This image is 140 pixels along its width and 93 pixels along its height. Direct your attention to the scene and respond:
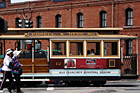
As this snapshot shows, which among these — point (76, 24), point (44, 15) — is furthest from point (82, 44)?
point (44, 15)

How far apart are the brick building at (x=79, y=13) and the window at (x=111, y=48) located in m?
13.5

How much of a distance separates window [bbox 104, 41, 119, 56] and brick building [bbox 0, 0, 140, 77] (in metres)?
13.5

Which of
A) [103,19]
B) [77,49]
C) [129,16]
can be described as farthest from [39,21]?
[77,49]

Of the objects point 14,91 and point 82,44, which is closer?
point 14,91

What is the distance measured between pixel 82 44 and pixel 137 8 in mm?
15359

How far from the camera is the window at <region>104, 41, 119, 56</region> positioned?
1706 centimetres

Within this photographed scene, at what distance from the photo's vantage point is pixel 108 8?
107 ft

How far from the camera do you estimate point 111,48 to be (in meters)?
17.4

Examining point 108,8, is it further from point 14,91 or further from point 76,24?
point 14,91

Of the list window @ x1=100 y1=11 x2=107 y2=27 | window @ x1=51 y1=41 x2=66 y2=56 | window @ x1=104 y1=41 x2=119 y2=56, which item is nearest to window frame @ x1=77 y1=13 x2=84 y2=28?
window @ x1=100 y1=11 x2=107 y2=27

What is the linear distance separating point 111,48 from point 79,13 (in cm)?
1810

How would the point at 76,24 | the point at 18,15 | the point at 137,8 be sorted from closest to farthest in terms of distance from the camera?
1. the point at 137,8
2. the point at 76,24
3. the point at 18,15

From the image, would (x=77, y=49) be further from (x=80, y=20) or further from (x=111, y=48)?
(x=80, y=20)

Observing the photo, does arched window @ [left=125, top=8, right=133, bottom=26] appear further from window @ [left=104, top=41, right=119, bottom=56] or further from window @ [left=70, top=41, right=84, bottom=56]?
window @ [left=70, top=41, right=84, bottom=56]
